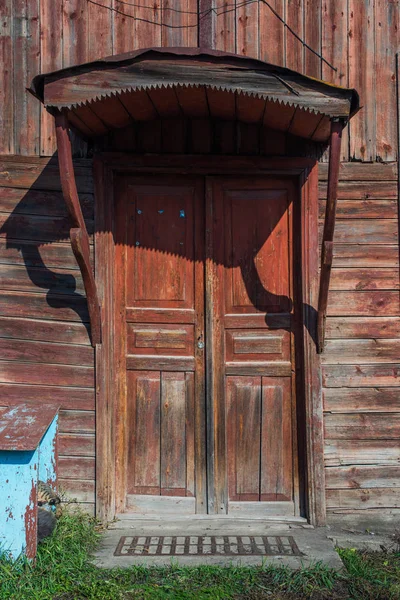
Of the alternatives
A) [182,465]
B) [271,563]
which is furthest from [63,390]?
[271,563]

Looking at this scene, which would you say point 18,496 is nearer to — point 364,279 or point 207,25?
point 364,279

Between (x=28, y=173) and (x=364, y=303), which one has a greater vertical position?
(x=28, y=173)

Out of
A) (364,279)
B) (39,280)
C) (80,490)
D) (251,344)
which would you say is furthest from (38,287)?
(364,279)

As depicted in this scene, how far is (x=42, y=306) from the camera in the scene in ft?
13.9

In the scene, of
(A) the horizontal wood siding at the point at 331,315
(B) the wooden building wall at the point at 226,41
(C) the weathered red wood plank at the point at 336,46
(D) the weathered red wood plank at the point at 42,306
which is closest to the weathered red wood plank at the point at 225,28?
(B) the wooden building wall at the point at 226,41

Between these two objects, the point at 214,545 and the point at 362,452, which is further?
the point at 362,452

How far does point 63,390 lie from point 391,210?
2.83 meters

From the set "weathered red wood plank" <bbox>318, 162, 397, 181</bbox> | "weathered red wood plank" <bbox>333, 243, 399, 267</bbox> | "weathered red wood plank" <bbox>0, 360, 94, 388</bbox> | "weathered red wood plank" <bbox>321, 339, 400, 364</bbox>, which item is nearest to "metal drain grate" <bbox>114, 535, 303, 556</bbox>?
"weathered red wood plank" <bbox>0, 360, 94, 388</bbox>

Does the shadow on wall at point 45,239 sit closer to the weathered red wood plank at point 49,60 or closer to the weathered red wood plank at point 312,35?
the weathered red wood plank at point 49,60

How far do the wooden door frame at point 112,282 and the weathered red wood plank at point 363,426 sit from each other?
0.11 meters

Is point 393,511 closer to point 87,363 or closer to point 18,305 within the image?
point 87,363

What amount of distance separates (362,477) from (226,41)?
Result: 3445 mm

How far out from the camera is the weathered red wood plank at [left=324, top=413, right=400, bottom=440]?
13.8 feet

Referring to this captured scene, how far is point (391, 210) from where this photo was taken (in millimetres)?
4250
